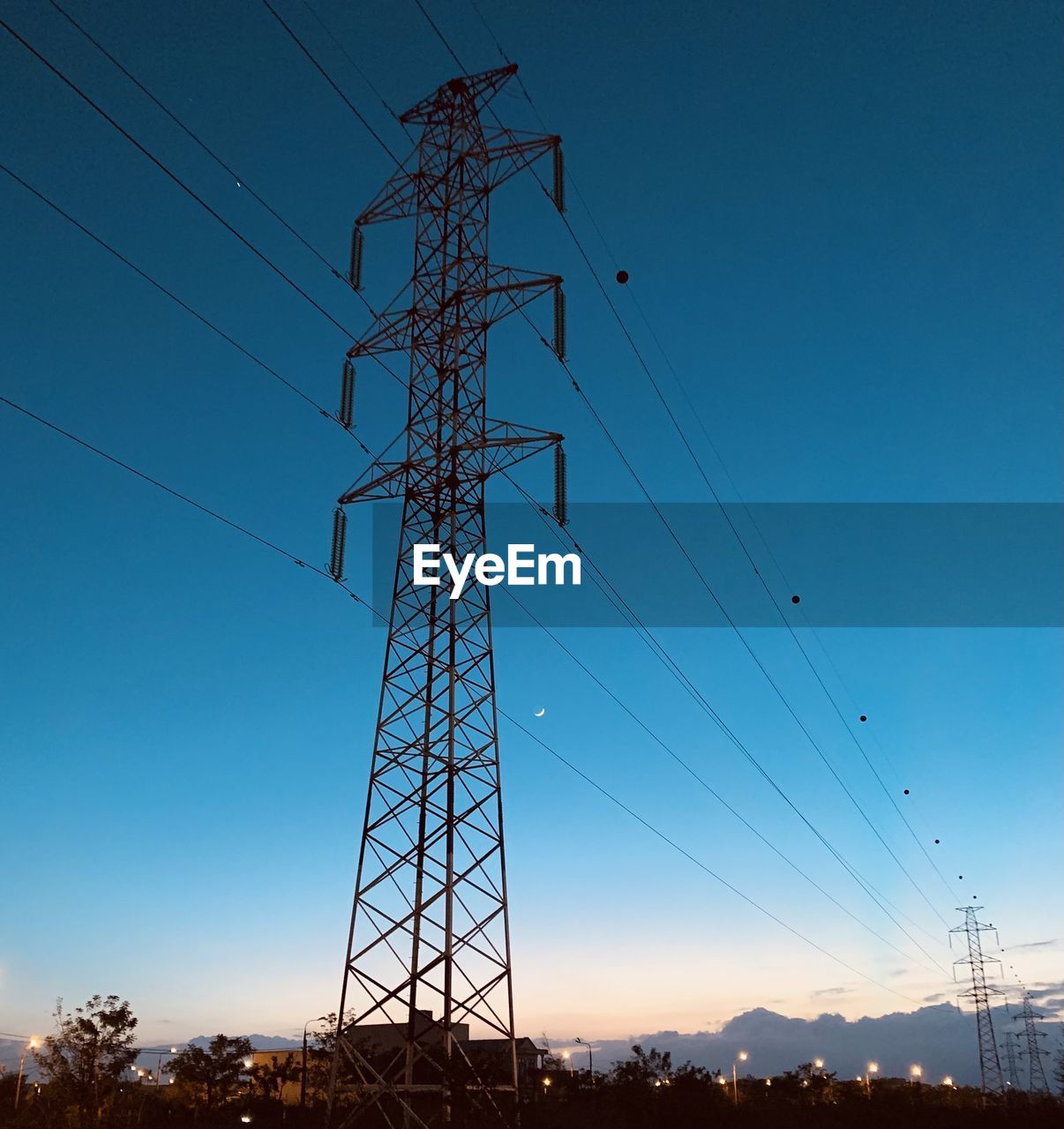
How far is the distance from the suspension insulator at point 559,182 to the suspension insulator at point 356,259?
6433mm

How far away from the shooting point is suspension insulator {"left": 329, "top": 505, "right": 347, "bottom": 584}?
26250 millimetres

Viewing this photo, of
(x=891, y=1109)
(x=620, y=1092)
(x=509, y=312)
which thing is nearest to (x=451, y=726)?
(x=509, y=312)

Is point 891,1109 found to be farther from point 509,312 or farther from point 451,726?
point 509,312

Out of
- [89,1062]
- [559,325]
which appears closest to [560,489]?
[559,325]

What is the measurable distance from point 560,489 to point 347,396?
24.9 feet

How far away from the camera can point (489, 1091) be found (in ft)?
77.6

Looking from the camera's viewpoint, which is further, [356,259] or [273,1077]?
[273,1077]

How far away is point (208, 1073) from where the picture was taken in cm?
6638

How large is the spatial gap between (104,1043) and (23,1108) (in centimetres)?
608

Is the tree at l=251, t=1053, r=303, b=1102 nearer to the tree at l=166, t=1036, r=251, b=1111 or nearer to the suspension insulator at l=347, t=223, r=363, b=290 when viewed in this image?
the tree at l=166, t=1036, r=251, b=1111

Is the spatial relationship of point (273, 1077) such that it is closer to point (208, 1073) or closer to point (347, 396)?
point (208, 1073)

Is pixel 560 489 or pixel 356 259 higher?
pixel 356 259

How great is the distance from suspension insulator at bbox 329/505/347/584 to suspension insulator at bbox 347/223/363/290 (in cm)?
729

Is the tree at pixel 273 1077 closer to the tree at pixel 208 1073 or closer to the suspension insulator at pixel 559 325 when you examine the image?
the tree at pixel 208 1073
